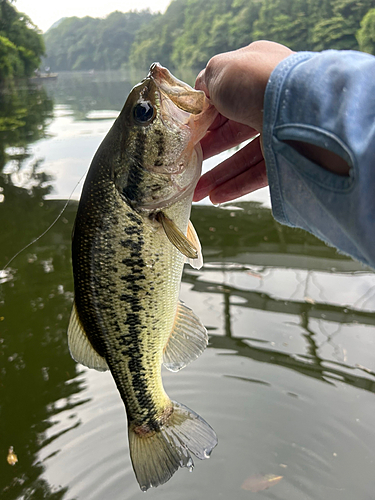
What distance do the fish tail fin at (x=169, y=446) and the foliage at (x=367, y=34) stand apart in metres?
22.8

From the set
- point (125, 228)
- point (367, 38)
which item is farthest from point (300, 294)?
point (367, 38)

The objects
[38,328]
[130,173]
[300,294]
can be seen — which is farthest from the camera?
[300,294]

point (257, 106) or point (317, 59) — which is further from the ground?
point (317, 59)

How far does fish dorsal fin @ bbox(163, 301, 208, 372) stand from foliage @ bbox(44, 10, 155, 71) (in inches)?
2057

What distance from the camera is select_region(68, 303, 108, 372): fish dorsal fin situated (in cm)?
157

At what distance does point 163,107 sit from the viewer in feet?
4.68

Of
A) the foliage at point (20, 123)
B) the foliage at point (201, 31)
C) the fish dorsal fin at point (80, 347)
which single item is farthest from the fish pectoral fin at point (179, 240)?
the foliage at point (201, 31)

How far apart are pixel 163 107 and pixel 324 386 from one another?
2.50 meters

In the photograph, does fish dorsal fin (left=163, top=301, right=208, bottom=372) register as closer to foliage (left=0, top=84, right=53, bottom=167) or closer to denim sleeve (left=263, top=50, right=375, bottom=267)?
denim sleeve (left=263, top=50, right=375, bottom=267)

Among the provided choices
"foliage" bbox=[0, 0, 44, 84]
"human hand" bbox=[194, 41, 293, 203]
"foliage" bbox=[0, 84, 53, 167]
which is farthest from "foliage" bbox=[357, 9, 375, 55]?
"foliage" bbox=[0, 0, 44, 84]

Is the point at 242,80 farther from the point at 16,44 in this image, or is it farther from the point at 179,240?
the point at 16,44

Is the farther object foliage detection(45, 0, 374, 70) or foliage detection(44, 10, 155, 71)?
foliage detection(44, 10, 155, 71)

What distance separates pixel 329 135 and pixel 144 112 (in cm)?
63

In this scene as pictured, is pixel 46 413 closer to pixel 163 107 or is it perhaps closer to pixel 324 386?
pixel 324 386
